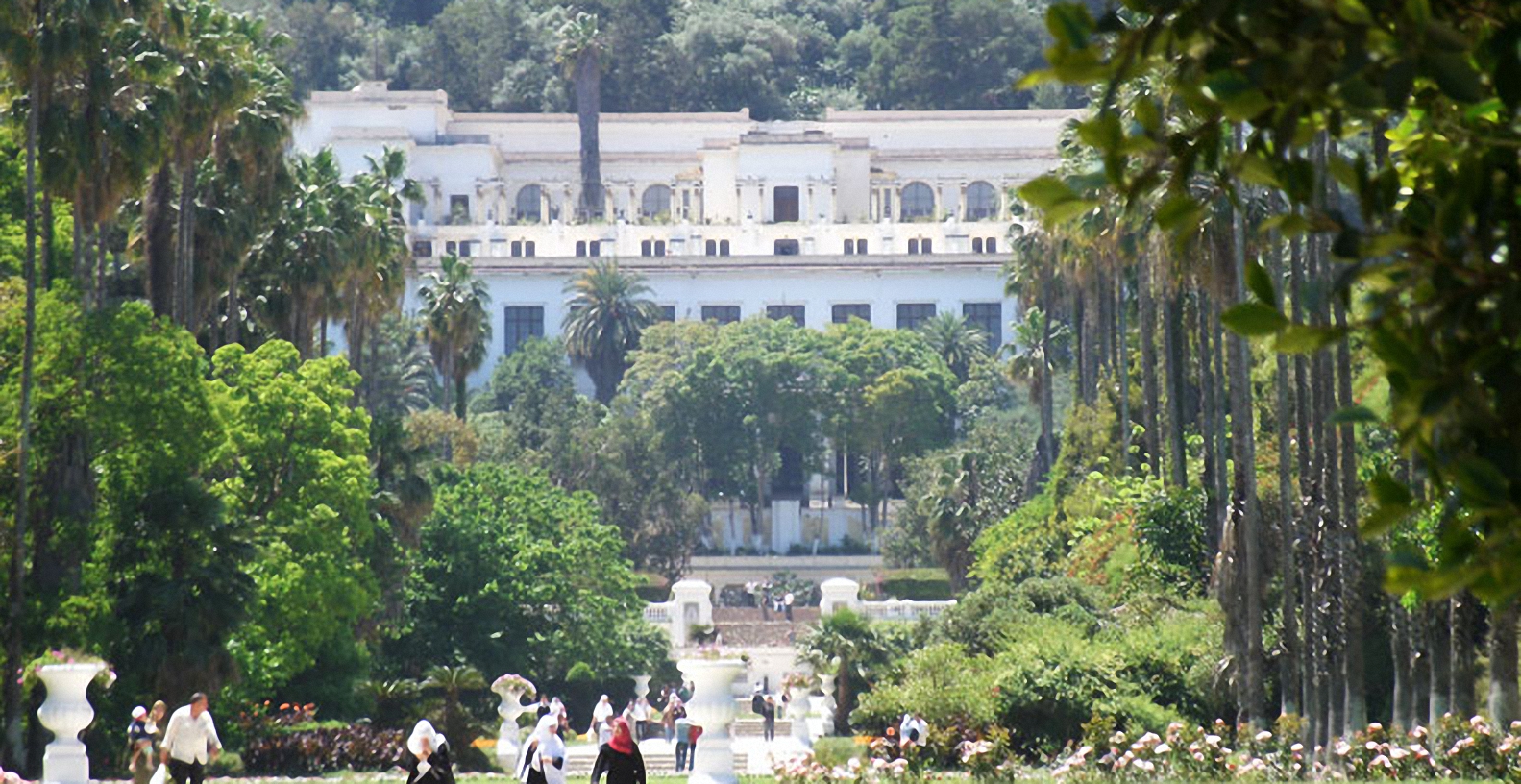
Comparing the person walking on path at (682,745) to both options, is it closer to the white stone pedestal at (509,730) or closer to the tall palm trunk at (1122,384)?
the white stone pedestal at (509,730)

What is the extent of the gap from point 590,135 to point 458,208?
8243mm

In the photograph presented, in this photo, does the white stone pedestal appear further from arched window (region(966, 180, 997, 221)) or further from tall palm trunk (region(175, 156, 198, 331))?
arched window (region(966, 180, 997, 221))

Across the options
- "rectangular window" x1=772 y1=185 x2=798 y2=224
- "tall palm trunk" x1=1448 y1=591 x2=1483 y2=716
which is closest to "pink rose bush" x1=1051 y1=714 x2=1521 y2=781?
"tall palm trunk" x1=1448 y1=591 x2=1483 y2=716

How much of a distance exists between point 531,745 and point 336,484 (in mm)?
21176

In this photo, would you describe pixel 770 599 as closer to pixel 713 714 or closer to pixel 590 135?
pixel 590 135

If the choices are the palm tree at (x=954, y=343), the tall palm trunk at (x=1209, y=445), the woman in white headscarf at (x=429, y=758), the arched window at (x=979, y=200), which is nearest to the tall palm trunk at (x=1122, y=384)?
the tall palm trunk at (x=1209, y=445)

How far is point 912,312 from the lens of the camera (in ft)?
394

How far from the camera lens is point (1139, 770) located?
81.5 ft

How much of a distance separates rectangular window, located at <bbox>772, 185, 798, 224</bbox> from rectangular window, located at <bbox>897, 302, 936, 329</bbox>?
13641 mm

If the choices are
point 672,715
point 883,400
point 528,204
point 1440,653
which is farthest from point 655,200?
point 1440,653

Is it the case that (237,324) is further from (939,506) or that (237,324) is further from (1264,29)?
(1264,29)

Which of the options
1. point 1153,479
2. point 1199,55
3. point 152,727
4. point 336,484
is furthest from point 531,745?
point 1153,479

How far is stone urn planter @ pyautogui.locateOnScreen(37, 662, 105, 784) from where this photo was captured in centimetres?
2748

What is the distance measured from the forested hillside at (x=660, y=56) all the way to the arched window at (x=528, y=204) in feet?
43.9
